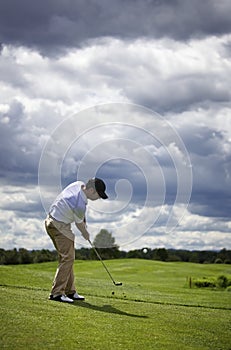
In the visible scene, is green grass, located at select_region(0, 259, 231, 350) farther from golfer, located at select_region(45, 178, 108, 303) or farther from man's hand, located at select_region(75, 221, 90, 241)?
man's hand, located at select_region(75, 221, 90, 241)

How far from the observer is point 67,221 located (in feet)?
45.2

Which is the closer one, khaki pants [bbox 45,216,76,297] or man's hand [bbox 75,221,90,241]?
khaki pants [bbox 45,216,76,297]

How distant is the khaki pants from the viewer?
13.6 metres

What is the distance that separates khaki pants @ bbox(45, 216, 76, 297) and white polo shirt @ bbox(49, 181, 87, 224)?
158mm

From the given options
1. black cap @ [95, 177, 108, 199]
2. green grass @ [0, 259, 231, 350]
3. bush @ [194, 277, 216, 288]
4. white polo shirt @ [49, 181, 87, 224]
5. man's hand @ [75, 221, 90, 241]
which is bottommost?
green grass @ [0, 259, 231, 350]

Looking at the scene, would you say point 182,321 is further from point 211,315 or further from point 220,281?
point 220,281

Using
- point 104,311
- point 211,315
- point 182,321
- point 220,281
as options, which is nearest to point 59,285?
point 104,311

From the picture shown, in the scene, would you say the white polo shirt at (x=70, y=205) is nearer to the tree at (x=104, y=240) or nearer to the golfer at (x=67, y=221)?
the golfer at (x=67, y=221)

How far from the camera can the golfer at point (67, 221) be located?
1361cm

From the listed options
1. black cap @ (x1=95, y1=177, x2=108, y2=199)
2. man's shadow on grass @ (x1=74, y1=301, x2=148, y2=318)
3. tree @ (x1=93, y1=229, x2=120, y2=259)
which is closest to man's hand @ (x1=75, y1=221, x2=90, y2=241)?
black cap @ (x1=95, y1=177, x2=108, y2=199)

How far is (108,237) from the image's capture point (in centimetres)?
1753

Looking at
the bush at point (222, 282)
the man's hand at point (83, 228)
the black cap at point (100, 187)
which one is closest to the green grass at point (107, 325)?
the man's hand at point (83, 228)

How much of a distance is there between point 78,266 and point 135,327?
2126 inches

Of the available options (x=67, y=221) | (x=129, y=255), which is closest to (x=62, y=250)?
(x=67, y=221)
